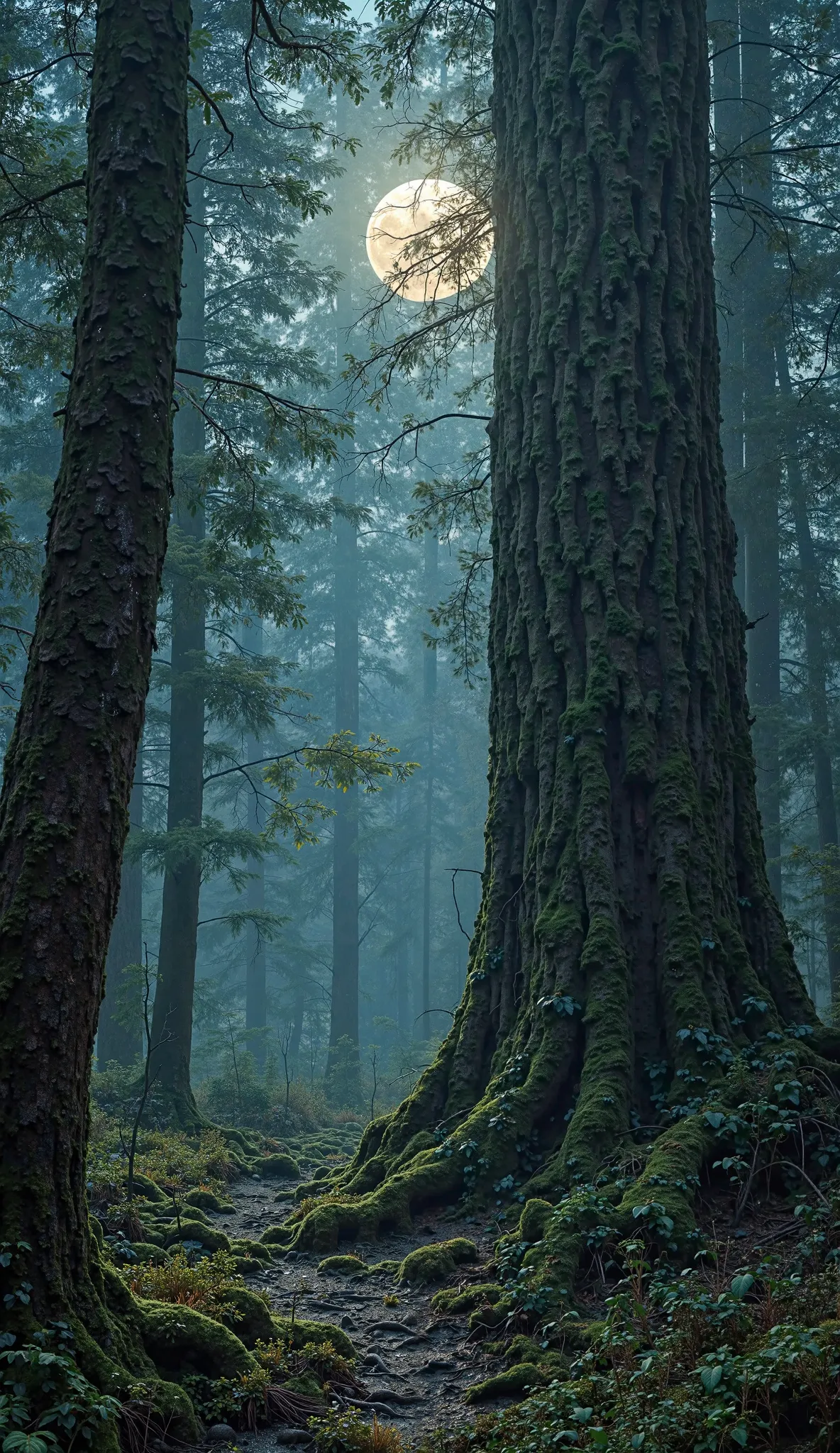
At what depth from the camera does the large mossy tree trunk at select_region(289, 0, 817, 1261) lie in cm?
507

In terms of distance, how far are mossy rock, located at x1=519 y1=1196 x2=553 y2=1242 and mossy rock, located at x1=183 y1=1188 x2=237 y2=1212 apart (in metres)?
3.56

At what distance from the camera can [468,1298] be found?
4316 mm

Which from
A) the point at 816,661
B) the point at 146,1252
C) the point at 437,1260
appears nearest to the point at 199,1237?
the point at 146,1252

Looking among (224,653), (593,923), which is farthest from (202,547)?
(593,923)

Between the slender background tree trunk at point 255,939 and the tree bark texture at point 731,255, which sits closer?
the tree bark texture at point 731,255

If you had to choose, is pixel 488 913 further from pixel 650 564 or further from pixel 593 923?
pixel 650 564

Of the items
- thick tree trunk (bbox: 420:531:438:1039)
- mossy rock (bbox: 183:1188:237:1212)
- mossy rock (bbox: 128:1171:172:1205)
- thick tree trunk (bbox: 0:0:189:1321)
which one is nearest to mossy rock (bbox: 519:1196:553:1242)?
thick tree trunk (bbox: 0:0:189:1321)

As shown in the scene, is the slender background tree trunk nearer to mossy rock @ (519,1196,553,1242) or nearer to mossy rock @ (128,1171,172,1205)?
mossy rock @ (128,1171,172,1205)

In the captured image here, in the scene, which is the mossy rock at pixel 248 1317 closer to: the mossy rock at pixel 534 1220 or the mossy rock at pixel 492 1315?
the mossy rock at pixel 492 1315

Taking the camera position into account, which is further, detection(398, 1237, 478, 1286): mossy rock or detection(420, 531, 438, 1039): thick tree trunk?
detection(420, 531, 438, 1039): thick tree trunk

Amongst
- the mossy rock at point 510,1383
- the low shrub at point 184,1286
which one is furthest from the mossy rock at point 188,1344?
the mossy rock at point 510,1383

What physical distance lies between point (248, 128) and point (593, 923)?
14.3 meters

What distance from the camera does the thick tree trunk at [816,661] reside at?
1546 cm

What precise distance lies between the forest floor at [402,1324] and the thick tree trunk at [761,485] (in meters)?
11.4
